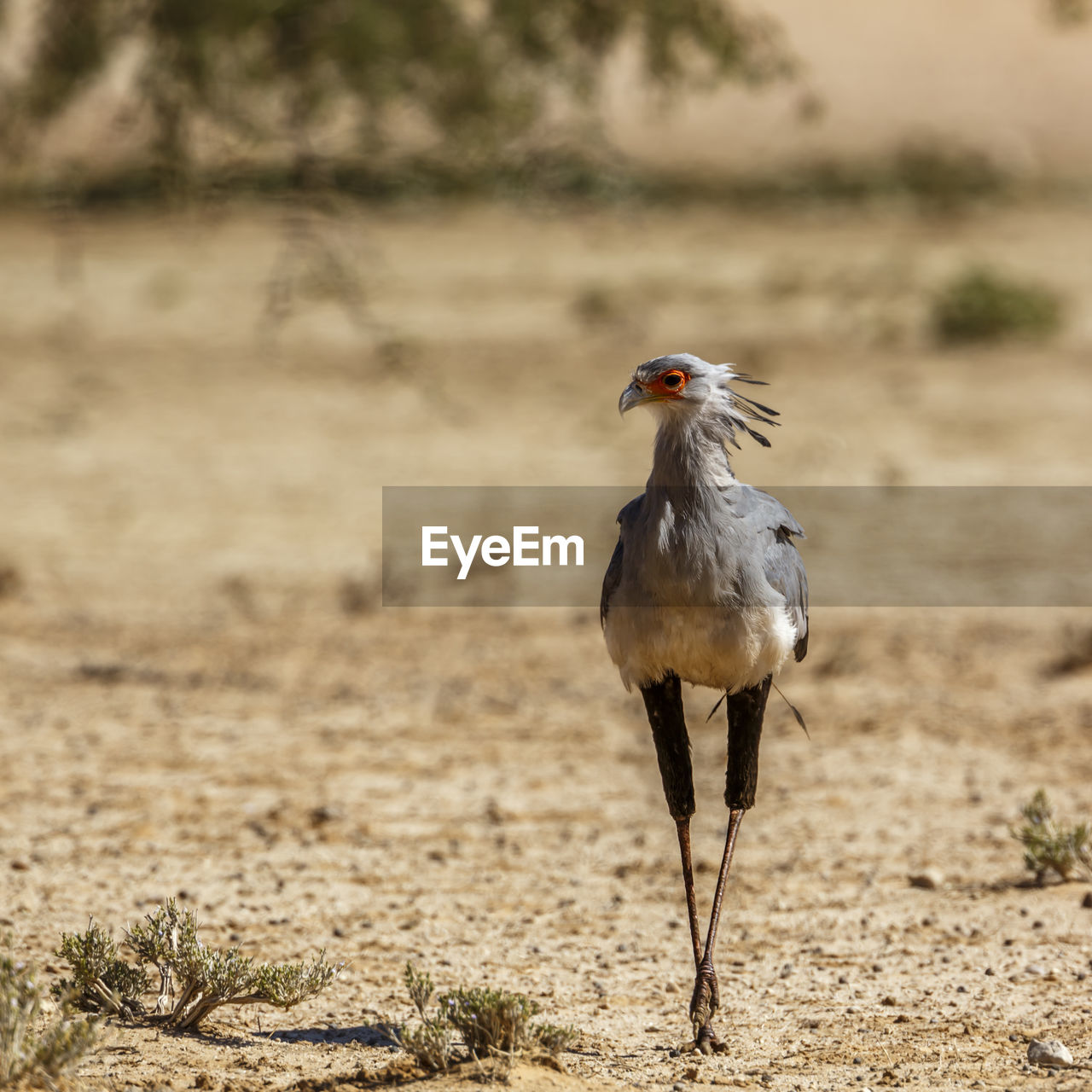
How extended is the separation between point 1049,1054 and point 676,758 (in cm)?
112

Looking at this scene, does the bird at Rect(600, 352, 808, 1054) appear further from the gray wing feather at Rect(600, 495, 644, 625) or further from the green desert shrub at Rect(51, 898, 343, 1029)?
the green desert shrub at Rect(51, 898, 343, 1029)

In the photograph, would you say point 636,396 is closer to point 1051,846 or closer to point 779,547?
point 779,547

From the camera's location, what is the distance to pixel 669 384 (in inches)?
142

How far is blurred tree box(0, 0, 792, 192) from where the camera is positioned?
6.03 metres

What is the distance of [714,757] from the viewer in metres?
7.02

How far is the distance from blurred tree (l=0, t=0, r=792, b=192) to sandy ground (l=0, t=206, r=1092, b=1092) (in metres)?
0.53

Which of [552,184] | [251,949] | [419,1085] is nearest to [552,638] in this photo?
[552,184]

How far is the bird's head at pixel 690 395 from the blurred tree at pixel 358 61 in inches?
112

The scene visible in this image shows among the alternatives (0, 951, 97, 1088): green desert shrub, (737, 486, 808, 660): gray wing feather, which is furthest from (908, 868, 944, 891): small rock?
(0, 951, 97, 1088): green desert shrub

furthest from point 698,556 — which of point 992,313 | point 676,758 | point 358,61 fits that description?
point 992,313

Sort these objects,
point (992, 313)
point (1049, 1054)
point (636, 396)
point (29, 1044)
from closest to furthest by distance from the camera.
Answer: point (29, 1044)
point (636, 396)
point (1049, 1054)
point (992, 313)

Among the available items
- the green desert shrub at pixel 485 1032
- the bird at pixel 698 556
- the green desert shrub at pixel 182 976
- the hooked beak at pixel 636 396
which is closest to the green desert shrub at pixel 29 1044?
the green desert shrub at pixel 182 976

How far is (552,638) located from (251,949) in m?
4.39

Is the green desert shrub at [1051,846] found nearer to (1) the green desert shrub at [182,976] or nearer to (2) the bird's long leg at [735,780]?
(2) the bird's long leg at [735,780]
